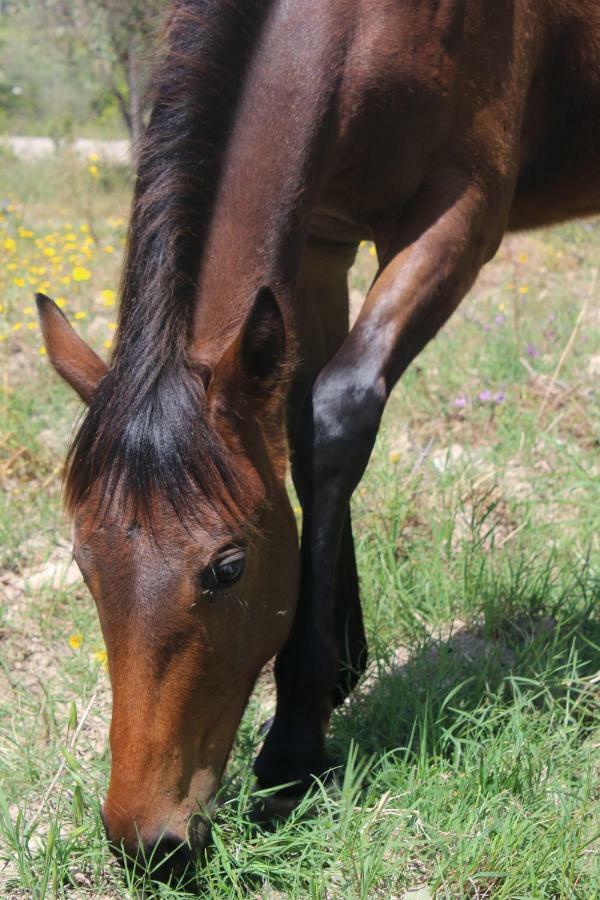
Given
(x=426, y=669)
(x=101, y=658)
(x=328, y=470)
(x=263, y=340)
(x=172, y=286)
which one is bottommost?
(x=426, y=669)

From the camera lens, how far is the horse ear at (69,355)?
2.29 m

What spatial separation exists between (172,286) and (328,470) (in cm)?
56

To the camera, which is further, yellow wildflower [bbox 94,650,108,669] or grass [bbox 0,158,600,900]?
yellow wildflower [bbox 94,650,108,669]

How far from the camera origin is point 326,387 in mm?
2430

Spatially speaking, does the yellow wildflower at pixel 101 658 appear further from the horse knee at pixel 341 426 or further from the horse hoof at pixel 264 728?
the horse knee at pixel 341 426

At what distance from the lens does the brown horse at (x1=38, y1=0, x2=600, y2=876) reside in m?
2.03

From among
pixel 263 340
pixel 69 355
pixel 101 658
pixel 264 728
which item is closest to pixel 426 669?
pixel 264 728

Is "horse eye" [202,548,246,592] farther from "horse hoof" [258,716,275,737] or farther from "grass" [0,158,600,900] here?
"horse hoof" [258,716,275,737]

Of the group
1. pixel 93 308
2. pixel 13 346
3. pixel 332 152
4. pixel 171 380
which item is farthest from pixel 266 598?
pixel 93 308

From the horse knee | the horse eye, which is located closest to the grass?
the horse eye

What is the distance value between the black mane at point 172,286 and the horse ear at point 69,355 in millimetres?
120

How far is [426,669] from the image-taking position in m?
2.86

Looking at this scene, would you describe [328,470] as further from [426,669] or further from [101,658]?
[101,658]

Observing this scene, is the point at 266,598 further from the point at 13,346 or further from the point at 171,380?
the point at 13,346
